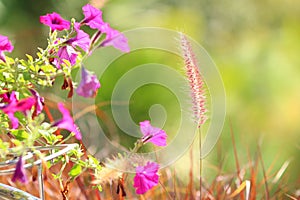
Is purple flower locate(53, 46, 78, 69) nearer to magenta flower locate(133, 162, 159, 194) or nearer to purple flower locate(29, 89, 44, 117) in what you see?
purple flower locate(29, 89, 44, 117)

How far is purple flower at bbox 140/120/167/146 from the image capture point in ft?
3.95

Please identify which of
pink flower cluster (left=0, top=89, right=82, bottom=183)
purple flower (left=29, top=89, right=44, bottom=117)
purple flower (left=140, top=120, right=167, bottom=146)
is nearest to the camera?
pink flower cluster (left=0, top=89, right=82, bottom=183)

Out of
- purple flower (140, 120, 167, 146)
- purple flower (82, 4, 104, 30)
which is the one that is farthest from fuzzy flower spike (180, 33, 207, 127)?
purple flower (82, 4, 104, 30)

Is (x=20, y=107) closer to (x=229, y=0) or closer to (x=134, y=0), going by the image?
(x=134, y=0)

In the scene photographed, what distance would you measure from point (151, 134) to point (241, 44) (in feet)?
13.1

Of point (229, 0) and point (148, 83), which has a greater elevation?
point (229, 0)

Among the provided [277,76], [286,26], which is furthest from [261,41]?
[277,76]

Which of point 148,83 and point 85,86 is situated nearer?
point 85,86

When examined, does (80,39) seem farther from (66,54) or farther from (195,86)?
(195,86)

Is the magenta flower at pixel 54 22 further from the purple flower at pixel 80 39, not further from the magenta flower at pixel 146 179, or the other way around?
the magenta flower at pixel 146 179

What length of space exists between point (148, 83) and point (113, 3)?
3.80 ft

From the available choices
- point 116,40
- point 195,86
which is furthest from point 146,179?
point 116,40

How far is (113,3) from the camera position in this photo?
16.5 feet

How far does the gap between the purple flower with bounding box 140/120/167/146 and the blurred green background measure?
85.6 inches
